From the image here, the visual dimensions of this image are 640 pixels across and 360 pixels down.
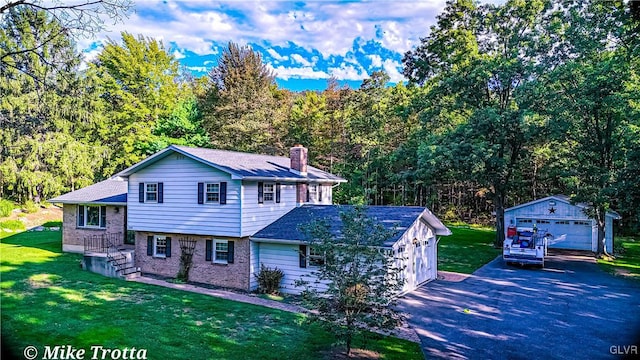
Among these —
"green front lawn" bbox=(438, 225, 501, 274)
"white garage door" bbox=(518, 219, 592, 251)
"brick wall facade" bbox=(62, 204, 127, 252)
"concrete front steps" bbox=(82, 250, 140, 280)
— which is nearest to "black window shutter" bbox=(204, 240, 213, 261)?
"concrete front steps" bbox=(82, 250, 140, 280)

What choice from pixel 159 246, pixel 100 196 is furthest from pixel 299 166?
pixel 100 196

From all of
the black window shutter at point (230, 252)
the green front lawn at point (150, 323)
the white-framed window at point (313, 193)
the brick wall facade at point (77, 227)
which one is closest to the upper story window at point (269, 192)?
the black window shutter at point (230, 252)

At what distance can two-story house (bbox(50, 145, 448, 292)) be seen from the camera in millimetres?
15672

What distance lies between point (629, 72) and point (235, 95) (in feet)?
89.0

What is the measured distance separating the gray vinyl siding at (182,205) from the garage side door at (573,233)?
20970mm

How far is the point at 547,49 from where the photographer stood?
23.4 meters

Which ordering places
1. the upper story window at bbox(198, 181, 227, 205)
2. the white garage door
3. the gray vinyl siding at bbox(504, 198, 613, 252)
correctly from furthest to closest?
the white garage door → the gray vinyl siding at bbox(504, 198, 613, 252) → the upper story window at bbox(198, 181, 227, 205)

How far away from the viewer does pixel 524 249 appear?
20.3 m

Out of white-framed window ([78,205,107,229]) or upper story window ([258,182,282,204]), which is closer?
upper story window ([258,182,282,204])

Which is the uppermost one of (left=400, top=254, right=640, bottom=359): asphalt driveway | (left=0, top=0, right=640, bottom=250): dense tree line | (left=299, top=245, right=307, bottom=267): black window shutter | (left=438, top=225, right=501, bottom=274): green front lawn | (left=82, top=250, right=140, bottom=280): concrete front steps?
(left=0, top=0, right=640, bottom=250): dense tree line

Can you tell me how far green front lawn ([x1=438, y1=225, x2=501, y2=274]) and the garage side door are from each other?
3974mm

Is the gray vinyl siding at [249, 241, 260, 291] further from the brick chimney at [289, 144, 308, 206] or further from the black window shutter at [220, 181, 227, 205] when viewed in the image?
the brick chimney at [289, 144, 308, 206]

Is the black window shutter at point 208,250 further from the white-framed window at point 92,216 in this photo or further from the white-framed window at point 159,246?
the white-framed window at point 92,216

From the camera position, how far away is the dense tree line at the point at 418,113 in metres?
19.6
